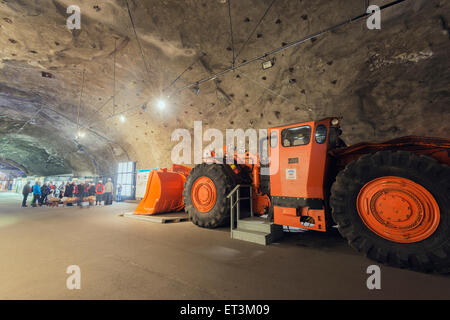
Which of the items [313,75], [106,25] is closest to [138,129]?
[106,25]

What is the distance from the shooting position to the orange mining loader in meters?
2.21

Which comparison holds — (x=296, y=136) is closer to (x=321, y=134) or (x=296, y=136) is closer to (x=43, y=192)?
(x=321, y=134)

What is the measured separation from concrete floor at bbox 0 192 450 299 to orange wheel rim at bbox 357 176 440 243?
455 mm

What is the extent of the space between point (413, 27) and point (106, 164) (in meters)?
17.9

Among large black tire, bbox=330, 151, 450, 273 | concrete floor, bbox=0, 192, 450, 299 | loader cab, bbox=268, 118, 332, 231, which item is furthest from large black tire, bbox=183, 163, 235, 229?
large black tire, bbox=330, 151, 450, 273

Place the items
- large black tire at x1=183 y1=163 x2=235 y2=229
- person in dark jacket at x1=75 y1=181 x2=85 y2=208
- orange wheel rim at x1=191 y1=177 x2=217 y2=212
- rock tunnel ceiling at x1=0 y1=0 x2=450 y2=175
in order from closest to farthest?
large black tire at x1=183 y1=163 x2=235 y2=229 → orange wheel rim at x1=191 y1=177 x2=217 y2=212 → rock tunnel ceiling at x1=0 y1=0 x2=450 y2=175 → person in dark jacket at x1=75 y1=181 x2=85 y2=208

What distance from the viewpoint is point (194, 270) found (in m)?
2.29

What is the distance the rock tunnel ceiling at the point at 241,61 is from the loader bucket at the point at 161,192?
11.9 feet

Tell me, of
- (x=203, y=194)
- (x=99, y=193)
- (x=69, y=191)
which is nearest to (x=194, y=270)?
(x=203, y=194)

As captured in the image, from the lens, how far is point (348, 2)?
446 centimetres

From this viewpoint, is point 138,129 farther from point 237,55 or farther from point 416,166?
point 416,166

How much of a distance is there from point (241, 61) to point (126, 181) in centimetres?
1124

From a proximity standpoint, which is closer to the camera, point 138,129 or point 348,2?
point 348,2

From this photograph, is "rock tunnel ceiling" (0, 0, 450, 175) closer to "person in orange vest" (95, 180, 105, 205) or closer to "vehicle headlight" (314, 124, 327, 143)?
"vehicle headlight" (314, 124, 327, 143)
